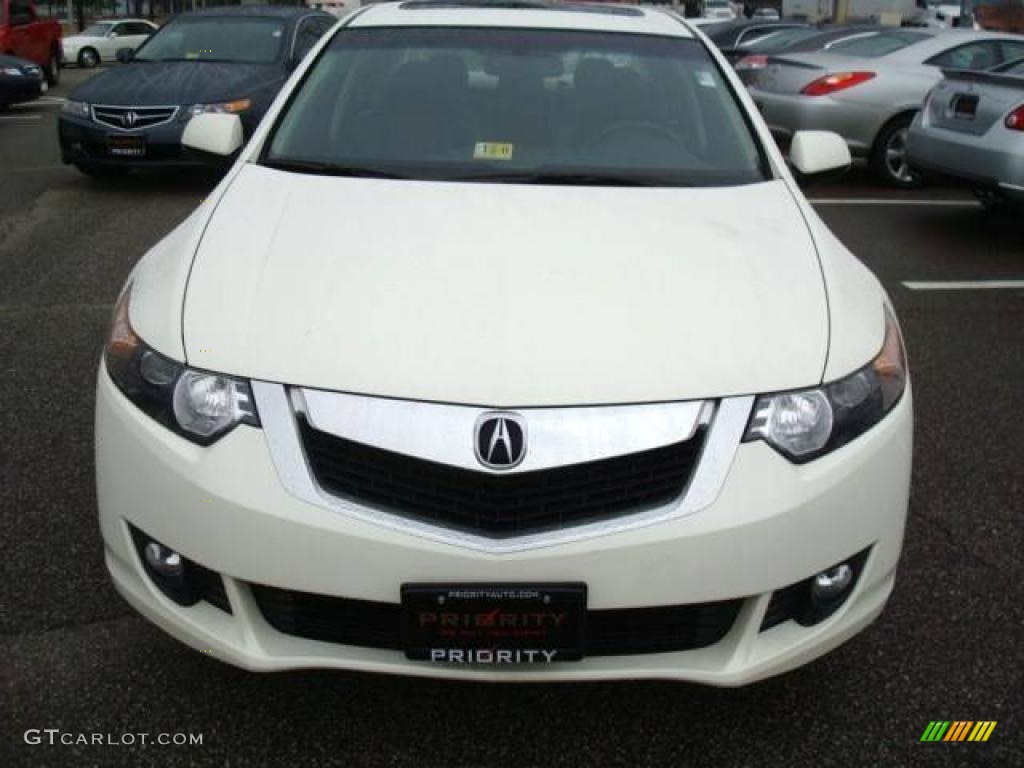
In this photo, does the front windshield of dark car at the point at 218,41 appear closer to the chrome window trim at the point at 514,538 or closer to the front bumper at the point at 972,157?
the front bumper at the point at 972,157

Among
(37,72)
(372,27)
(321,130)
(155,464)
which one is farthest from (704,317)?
(37,72)

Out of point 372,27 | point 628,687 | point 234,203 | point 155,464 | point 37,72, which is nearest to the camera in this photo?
point 155,464

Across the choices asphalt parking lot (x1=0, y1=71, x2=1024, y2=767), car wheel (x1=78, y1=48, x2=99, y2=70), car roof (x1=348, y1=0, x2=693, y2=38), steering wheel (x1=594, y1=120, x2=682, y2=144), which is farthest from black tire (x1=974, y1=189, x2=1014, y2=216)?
car wheel (x1=78, y1=48, x2=99, y2=70)

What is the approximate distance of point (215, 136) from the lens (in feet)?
12.6

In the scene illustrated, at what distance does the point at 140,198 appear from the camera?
346 inches

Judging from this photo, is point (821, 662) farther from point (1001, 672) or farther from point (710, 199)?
point (710, 199)

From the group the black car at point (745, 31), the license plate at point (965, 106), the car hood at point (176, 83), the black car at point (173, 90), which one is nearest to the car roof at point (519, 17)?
the license plate at point (965, 106)

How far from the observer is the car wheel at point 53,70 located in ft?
64.3

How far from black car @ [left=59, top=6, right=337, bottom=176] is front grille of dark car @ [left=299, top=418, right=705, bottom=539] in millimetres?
6717

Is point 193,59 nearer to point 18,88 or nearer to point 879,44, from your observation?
point 18,88

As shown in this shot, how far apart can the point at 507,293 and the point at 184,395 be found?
718 millimetres

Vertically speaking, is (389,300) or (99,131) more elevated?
(389,300)

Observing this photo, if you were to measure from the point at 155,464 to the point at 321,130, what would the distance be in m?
1.50

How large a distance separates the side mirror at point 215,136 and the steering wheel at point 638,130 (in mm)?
1309
